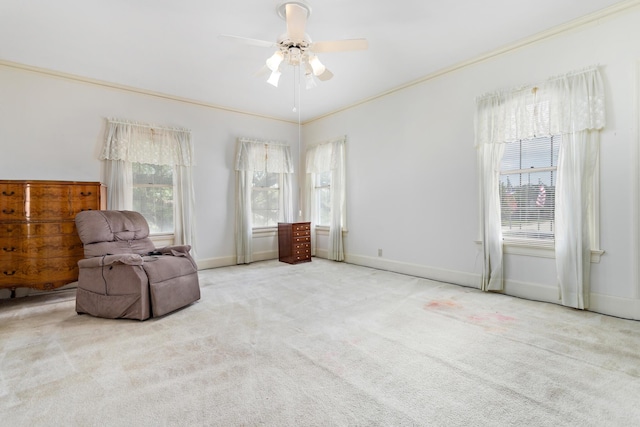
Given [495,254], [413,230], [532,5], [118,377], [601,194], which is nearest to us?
[118,377]

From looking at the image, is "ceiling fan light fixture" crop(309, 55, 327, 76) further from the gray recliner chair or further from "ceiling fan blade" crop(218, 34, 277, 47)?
the gray recliner chair

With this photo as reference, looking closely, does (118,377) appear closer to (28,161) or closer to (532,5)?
(28,161)

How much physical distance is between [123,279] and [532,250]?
428 cm

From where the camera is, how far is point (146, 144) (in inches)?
181

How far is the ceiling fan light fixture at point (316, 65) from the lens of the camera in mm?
2854

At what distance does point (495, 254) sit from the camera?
3619 mm

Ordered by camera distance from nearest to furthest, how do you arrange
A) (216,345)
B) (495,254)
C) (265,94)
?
1. (216,345)
2. (495,254)
3. (265,94)

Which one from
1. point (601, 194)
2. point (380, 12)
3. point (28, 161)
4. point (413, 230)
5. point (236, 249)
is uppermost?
point (380, 12)

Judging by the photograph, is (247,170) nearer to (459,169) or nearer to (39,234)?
(39,234)

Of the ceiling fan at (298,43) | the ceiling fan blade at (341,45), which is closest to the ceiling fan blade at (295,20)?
the ceiling fan at (298,43)

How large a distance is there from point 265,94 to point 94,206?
9.31 feet

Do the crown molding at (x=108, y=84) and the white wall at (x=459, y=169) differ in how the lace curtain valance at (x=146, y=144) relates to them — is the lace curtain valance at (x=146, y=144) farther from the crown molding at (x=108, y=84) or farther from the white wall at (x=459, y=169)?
the white wall at (x=459, y=169)

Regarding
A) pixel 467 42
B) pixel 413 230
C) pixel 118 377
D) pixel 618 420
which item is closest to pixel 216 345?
pixel 118 377

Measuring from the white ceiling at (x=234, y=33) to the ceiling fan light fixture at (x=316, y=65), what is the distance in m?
0.36
